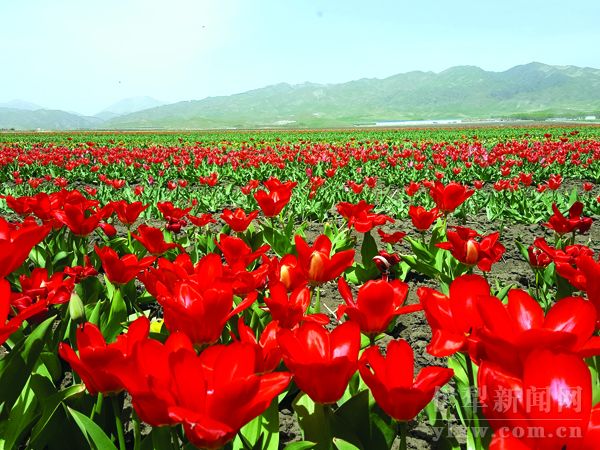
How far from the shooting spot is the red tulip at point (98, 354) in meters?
1.05

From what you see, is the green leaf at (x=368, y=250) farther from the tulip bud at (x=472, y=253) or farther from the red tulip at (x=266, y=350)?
the red tulip at (x=266, y=350)

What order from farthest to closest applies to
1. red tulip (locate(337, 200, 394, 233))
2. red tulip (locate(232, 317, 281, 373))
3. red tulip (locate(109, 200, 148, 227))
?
red tulip (locate(109, 200, 148, 227))
red tulip (locate(337, 200, 394, 233))
red tulip (locate(232, 317, 281, 373))

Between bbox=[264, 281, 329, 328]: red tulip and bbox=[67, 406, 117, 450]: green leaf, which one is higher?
bbox=[264, 281, 329, 328]: red tulip

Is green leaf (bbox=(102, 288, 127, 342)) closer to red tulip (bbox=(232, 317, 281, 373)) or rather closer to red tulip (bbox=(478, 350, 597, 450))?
red tulip (bbox=(232, 317, 281, 373))

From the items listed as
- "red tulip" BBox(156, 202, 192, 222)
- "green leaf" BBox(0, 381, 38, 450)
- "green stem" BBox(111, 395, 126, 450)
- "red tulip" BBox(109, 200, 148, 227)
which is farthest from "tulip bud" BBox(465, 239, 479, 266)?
"red tulip" BBox(109, 200, 148, 227)

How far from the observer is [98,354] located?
1046mm

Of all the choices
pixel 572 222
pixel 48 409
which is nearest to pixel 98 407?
pixel 48 409

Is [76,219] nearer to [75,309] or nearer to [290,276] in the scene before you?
[75,309]

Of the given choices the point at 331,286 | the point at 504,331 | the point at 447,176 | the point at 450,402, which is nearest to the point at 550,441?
the point at 504,331

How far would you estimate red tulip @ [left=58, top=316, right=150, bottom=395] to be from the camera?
1.05 meters

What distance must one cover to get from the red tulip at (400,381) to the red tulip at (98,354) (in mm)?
530

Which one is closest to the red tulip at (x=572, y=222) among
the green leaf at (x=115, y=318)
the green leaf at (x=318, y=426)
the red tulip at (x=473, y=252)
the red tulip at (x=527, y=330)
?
the red tulip at (x=473, y=252)

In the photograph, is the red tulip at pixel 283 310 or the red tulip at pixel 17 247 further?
the red tulip at pixel 283 310

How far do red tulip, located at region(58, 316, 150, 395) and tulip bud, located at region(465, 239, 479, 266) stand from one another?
5.30 feet
